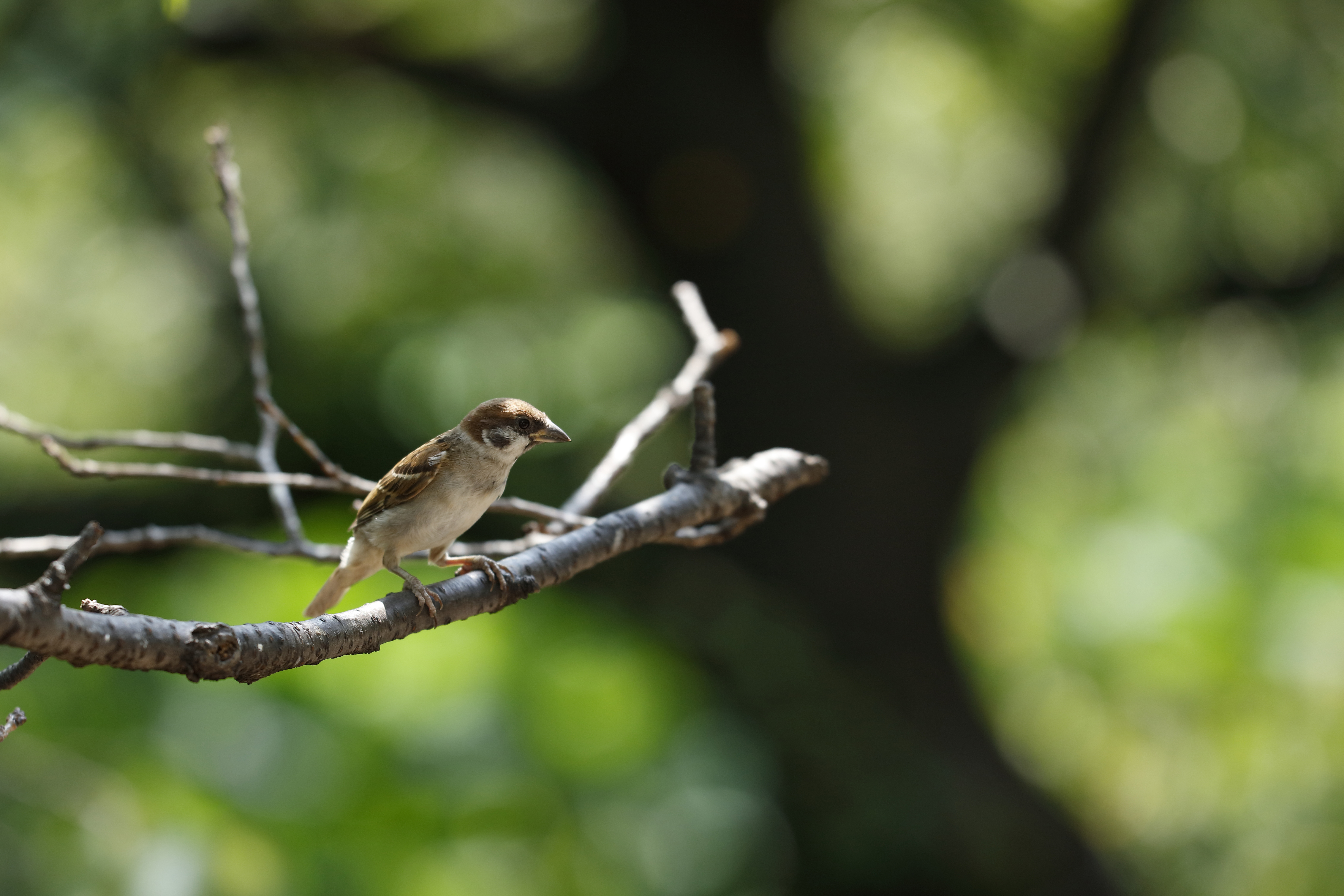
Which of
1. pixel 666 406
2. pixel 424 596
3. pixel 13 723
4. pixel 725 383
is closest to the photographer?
pixel 13 723

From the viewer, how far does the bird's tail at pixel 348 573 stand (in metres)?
2.23

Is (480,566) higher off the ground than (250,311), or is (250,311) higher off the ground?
(250,311)

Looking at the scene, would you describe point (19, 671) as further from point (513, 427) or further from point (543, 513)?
point (543, 513)

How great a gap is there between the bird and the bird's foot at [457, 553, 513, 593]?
0.07 metres

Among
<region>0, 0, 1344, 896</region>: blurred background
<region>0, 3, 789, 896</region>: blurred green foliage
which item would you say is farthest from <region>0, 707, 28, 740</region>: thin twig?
<region>0, 0, 1344, 896</region>: blurred background

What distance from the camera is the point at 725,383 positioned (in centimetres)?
689

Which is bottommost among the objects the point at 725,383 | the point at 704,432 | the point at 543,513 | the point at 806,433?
the point at 806,433

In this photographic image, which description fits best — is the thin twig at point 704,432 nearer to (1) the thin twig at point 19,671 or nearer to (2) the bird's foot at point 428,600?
(2) the bird's foot at point 428,600

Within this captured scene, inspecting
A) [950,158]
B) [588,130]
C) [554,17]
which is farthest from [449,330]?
[950,158]

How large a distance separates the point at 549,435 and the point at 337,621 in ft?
2.26

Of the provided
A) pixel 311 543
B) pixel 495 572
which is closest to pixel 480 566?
pixel 495 572

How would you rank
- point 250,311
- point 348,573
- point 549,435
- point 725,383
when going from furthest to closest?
point 725,383, point 250,311, point 348,573, point 549,435

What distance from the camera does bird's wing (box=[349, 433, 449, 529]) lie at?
214 centimetres

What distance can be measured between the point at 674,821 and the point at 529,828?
2.87 ft
